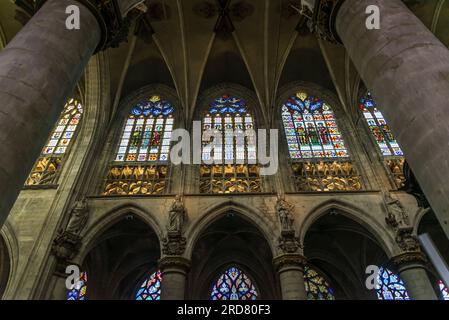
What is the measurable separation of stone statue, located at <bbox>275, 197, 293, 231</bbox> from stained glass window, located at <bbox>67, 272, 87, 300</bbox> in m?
6.97

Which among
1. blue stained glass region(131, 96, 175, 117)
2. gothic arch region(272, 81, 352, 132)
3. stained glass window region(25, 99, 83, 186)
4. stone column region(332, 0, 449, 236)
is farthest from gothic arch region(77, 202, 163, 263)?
stone column region(332, 0, 449, 236)

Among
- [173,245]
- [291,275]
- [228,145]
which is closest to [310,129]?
[228,145]

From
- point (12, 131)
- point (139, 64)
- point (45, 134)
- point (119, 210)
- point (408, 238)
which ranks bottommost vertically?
point (12, 131)

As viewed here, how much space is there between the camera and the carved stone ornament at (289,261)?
8.96 meters

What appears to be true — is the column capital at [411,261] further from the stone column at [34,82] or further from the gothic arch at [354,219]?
the stone column at [34,82]

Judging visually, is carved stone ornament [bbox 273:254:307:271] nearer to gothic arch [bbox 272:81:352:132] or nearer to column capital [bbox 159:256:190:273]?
column capital [bbox 159:256:190:273]

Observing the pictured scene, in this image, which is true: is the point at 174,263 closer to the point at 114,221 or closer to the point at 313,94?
the point at 114,221

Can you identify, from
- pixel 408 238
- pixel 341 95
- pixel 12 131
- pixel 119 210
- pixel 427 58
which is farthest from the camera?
pixel 341 95

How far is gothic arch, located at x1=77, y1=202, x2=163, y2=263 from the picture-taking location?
9.74 m

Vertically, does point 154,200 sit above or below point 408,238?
above

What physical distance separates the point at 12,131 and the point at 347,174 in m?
10.6
